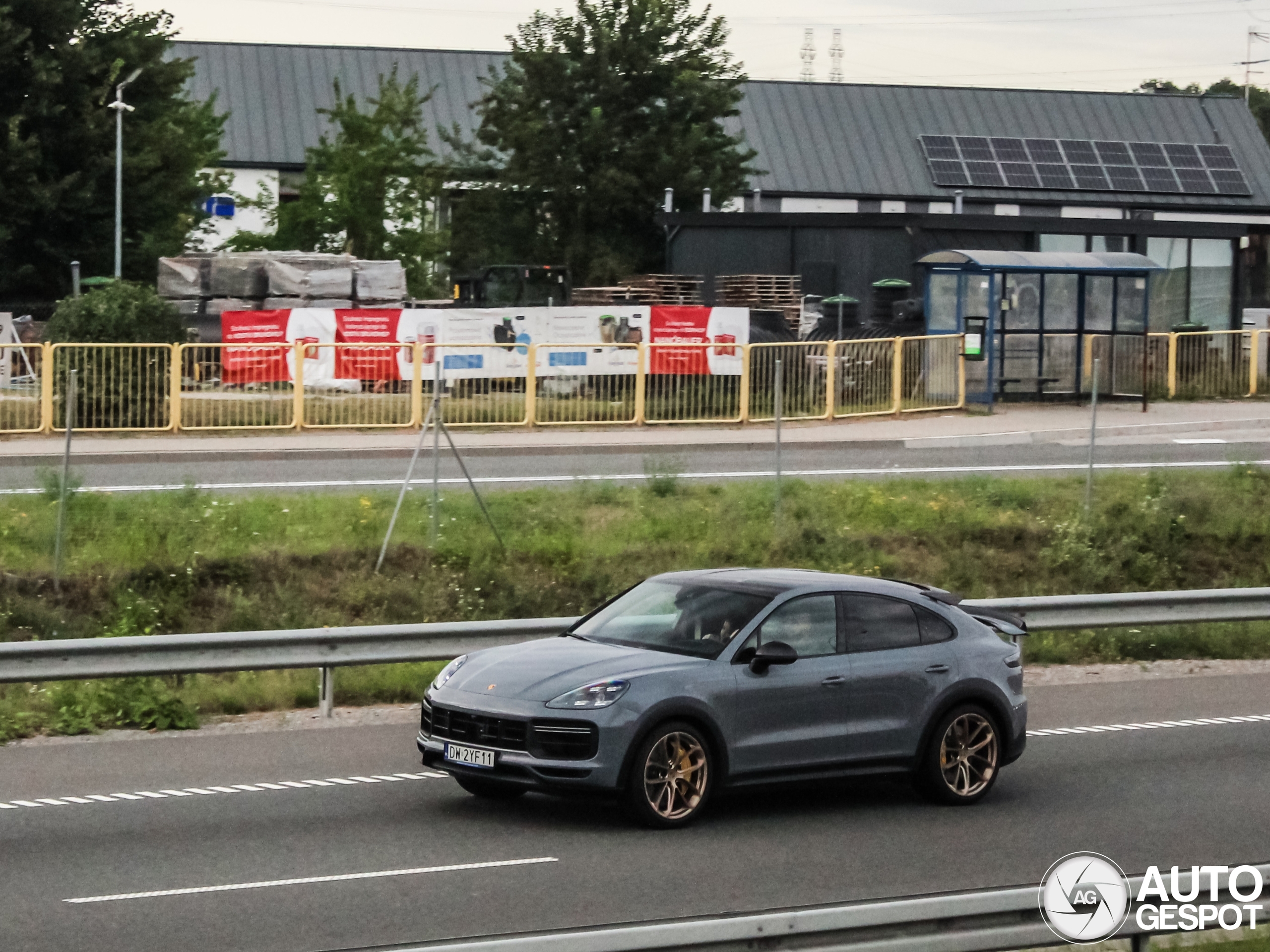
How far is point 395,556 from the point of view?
1705 centimetres

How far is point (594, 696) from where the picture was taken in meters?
8.92

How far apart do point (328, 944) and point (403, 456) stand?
58.8 ft

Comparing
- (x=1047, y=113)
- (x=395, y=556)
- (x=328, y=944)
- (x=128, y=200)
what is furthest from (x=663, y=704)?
(x=1047, y=113)

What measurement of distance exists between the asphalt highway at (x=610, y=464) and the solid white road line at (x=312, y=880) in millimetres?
12237

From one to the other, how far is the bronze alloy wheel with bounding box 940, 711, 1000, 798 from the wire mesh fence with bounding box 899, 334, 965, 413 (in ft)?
66.8

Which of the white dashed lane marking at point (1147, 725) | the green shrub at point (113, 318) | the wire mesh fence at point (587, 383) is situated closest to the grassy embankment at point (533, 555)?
the white dashed lane marking at point (1147, 725)

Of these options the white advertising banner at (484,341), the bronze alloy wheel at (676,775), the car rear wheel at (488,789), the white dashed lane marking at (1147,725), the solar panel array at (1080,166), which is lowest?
the white dashed lane marking at (1147,725)

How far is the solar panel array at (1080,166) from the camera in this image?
2781 inches

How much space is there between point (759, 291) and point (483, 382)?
46.9 feet

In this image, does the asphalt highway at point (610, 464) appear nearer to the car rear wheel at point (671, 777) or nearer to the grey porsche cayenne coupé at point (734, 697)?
the grey porsche cayenne coupé at point (734, 697)

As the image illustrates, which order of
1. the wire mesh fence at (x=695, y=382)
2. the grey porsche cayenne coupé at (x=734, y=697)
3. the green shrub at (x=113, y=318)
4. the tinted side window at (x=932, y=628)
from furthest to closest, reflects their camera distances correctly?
the wire mesh fence at (x=695, y=382), the green shrub at (x=113, y=318), the tinted side window at (x=932, y=628), the grey porsche cayenne coupé at (x=734, y=697)

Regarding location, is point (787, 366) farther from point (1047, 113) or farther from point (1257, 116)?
point (1257, 116)

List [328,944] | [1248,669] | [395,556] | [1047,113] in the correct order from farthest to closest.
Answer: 1. [1047,113]
2. [395,556]
3. [1248,669]
4. [328,944]

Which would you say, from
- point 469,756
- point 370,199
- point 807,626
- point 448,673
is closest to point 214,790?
point 448,673
